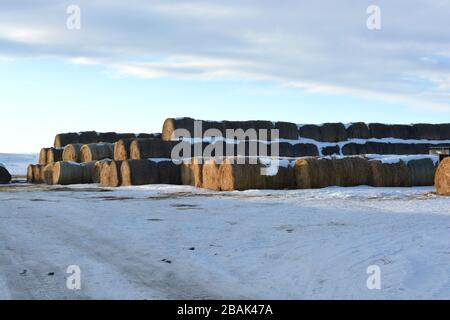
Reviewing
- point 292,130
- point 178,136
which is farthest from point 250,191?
point 292,130

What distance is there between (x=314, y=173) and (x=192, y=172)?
548 cm

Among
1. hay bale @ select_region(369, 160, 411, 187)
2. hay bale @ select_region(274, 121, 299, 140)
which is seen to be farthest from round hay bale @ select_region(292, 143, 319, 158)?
hay bale @ select_region(369, 160, 411, 187)

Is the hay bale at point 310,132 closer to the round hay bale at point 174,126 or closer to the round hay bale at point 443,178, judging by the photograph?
A: the round hay bale at point 174,126

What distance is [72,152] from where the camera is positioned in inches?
1258

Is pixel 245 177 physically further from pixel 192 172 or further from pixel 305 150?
pixel 305 150

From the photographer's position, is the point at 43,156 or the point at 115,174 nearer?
the point at 115,174

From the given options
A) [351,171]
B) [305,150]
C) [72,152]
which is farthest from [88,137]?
[351,171]

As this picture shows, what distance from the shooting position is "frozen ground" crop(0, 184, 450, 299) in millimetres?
6852

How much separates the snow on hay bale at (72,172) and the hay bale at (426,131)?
15892 millimetres

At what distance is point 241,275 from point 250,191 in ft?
43.6

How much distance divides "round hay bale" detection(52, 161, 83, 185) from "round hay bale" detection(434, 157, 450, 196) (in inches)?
662

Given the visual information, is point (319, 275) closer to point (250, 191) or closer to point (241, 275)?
point (241, 275)

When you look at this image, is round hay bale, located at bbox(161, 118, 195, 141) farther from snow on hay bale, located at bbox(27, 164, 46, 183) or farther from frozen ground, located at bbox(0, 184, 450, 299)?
frozen ground, located at bbox(0, 184, 450, 299)

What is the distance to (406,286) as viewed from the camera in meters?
6.91
